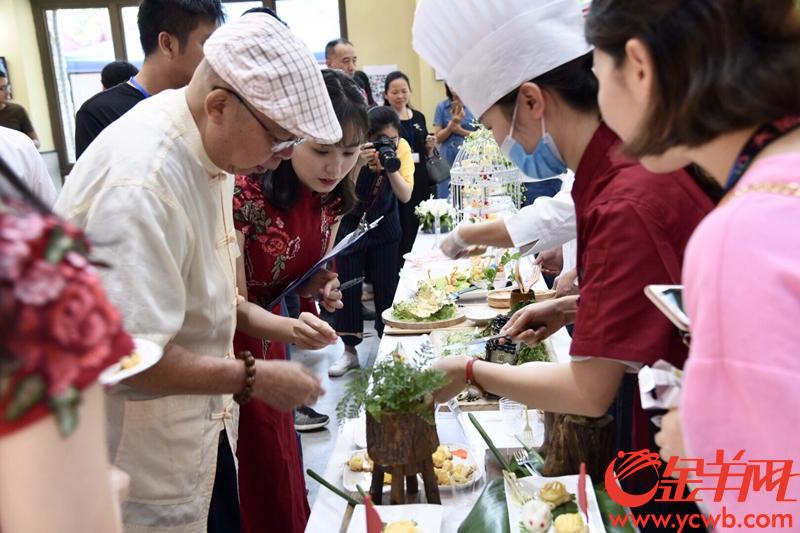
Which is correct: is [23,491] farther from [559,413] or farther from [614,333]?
[559,413]

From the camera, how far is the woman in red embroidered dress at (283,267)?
71.2 inches

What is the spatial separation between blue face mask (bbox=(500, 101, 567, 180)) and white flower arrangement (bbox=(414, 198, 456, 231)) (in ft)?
8.20

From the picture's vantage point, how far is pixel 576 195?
4.13 feet

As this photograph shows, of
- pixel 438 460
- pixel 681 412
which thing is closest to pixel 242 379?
pixel 438 460

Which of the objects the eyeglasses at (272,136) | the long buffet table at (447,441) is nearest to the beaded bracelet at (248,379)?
the long buffet table at (447,441)

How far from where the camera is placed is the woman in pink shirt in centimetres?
60

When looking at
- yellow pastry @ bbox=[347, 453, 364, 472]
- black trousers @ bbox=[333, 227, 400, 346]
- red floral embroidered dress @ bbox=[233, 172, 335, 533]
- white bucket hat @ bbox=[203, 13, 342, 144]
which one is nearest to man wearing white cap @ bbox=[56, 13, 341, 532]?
white bucket hat @ bbox=[203, 13, 342, 144]

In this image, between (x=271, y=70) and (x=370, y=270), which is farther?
(x=370, y=270)

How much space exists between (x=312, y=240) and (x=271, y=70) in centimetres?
89

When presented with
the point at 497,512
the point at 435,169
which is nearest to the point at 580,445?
the point at 497,512

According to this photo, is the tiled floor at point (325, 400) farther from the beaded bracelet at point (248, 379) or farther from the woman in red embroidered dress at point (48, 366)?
the woman in red embroidered dress at point (48, 366)

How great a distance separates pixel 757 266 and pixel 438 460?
0.90 m

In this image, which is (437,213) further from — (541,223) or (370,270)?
(541,223)

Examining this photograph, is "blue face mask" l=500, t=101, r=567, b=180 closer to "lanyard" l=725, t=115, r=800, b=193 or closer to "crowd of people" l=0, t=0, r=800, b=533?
"crowd of people" l=0, t=0, r=800, b=533
